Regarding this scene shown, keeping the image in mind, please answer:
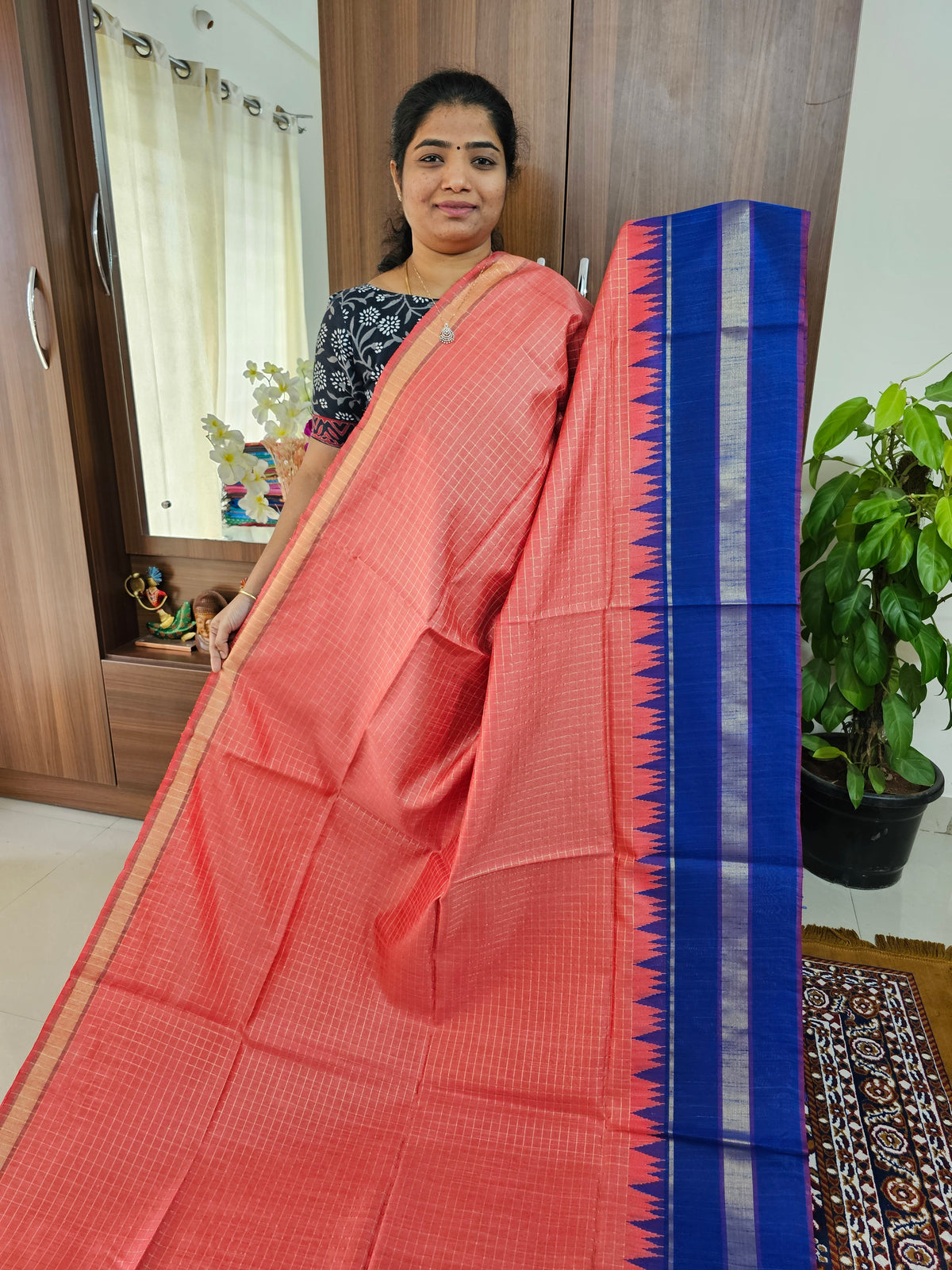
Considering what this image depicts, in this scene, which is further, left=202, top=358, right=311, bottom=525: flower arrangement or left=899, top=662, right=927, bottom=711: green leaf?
left=202, top=358, right=311, bottom=525: flower arrangement

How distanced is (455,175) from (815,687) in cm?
124

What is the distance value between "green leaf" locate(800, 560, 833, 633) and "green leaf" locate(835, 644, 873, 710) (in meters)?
0.06

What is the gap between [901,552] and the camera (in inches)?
57.2

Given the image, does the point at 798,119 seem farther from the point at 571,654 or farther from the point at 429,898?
the point at 429,898

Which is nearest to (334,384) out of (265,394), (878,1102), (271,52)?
(265,394)

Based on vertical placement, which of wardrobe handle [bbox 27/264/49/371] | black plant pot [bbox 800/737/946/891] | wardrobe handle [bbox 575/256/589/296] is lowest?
black plant pot [bbox 800/737/946/891]

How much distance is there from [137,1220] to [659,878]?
0.70m

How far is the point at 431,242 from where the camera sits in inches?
49.4

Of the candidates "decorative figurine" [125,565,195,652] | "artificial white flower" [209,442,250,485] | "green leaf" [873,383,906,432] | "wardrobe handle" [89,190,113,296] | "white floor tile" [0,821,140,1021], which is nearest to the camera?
"green leaf" [873,383,906,432]

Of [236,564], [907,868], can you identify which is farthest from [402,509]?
[907,868]

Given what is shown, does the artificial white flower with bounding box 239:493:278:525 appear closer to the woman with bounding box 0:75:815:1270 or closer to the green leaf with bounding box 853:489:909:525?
the woman with bounding box 0:75:815:1270

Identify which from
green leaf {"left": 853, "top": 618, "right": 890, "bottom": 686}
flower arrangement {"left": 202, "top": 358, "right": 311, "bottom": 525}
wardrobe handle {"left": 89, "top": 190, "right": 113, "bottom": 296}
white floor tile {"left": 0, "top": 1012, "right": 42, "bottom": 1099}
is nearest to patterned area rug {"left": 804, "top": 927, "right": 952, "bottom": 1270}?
green leaf {"left": 853, "top": 618, "right": 890, "bottom": 686}

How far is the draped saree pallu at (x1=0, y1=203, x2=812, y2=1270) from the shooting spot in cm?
91

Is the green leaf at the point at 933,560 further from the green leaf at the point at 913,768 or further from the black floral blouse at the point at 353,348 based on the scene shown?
the black floral blouse at the point at 353,348
